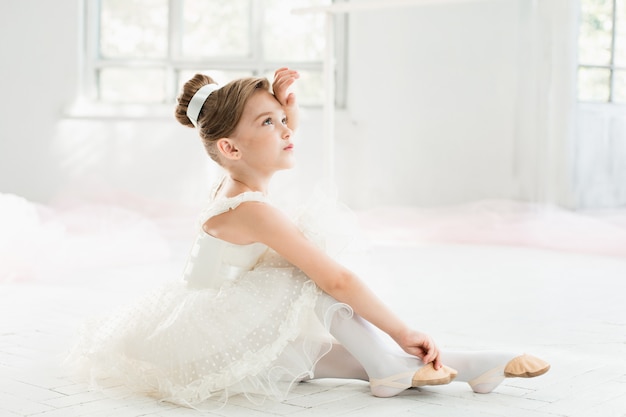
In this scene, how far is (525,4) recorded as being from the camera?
14.7ft

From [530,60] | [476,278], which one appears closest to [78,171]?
[530,60]

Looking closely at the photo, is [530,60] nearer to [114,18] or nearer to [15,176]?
[114,18]

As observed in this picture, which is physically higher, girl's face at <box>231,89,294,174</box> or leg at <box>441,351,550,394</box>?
girl's face at <box>231,89,294,174</box>

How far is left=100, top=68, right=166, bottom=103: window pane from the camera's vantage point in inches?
215

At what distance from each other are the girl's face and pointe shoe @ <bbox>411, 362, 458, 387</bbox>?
44 cm

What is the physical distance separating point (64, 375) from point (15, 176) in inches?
154

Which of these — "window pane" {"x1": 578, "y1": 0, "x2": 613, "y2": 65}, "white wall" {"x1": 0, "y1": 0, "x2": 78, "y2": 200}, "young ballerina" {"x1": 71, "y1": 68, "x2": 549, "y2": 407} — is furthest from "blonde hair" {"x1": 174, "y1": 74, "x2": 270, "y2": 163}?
"white wall" {"x1": 0, "y1": 0, "x2": 78, "y2": 200}


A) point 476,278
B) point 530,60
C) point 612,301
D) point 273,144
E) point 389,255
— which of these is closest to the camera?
point 273,144

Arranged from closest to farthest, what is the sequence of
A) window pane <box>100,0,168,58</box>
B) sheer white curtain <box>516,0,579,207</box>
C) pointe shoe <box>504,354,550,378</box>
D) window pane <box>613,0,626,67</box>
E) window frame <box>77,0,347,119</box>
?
pointe shoe <box>504,354,550,378</box> → sheer white curtain <box>516,0,579,207</box> → window pane <box>613,0,626,67</box> → window frame <box>77,0,347,119</box> → window pane <box>100,0,168,58</box>

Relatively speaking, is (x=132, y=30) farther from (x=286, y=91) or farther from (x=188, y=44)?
(x=286, y=91)

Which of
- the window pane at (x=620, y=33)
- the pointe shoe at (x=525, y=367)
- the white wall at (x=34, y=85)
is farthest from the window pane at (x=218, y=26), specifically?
the pointe shoe at (x=525, y=367)

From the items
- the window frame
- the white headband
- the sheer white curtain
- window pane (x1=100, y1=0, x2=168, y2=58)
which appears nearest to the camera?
the white headband

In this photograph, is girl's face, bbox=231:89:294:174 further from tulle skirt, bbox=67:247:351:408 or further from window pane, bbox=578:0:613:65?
window pane, bbox=578:0:613:65

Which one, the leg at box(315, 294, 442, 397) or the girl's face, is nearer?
the leg at box(315, 294, 442, 397)
